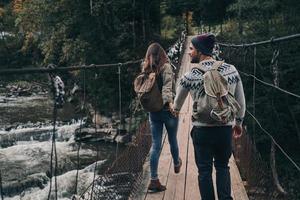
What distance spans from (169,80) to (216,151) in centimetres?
100

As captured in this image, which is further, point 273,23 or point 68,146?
point 273,23

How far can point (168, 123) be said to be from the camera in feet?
13.3

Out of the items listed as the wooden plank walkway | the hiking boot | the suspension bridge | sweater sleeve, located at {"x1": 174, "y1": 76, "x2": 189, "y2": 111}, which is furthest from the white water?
sweater sleeve, located at {"x1": 174, "y1": 76, "x2": 189, "y2": 111}

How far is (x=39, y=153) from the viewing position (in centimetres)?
1241

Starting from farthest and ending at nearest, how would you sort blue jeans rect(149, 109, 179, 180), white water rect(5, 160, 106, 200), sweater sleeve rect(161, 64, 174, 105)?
white water rect(5, 160, 106, 200) → blue jeans rect(149, 109, 179, 180) → sweater sleeve rect(161, 64, 174, 105)

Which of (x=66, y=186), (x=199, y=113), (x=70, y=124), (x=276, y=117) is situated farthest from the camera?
(x=70, y=124)

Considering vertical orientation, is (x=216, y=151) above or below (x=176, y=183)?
above

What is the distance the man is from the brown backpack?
74 centimetres

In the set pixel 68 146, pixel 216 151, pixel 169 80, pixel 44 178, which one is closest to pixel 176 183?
pixel 169 80

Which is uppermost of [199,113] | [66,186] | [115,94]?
[199,113]

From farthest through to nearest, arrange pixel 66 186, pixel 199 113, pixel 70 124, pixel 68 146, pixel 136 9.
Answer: pixel 136 9 < pixel 70 124 < pixel 68 146 < pixel 66 186 < pixel 199 113

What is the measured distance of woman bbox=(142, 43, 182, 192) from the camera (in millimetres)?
3854

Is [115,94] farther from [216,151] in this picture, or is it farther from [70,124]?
[216,151]

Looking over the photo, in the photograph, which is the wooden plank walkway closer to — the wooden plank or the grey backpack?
the wooden plank
